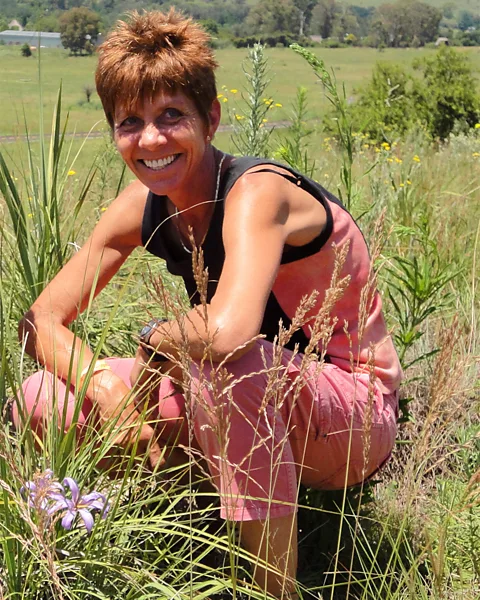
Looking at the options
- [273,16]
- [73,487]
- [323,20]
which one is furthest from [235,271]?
[323,20]

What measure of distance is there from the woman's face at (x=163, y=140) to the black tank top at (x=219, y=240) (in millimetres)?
91

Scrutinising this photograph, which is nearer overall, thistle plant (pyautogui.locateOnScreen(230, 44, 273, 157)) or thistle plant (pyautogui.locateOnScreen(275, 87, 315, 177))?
thistle plant (pyautogui.locateOnScreen(275, 87, 315, 177))

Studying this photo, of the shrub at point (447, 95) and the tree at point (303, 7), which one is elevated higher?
the tree at point (303, 7)

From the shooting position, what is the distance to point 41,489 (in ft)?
3.70

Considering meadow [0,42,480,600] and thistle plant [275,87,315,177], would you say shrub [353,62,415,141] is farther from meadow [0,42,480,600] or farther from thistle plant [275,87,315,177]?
meadow [0,42,480,600]

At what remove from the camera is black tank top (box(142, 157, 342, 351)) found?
200 cm

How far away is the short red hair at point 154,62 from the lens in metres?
1.94

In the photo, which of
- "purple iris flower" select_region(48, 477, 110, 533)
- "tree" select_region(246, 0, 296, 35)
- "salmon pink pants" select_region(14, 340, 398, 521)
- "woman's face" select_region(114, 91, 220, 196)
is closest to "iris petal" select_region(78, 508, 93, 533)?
"purple iris flower" select_region(48, 477, 110, 533)

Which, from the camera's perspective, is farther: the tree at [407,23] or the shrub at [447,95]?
the tree at [407,23]

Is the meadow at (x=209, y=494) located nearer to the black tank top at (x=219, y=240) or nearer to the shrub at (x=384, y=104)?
the black tank top at (x=219, y=240)

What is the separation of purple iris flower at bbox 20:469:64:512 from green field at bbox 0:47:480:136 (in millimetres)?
1220

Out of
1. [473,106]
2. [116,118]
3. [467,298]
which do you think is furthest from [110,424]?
[473,106]

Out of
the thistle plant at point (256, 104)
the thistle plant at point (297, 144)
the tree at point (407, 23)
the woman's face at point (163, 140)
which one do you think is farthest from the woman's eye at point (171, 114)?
the tree at point (407, 23)

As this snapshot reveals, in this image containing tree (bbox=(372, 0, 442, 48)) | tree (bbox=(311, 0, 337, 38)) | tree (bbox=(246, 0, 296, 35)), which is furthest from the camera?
tree (bbox=(311, 0, 337, 38))
